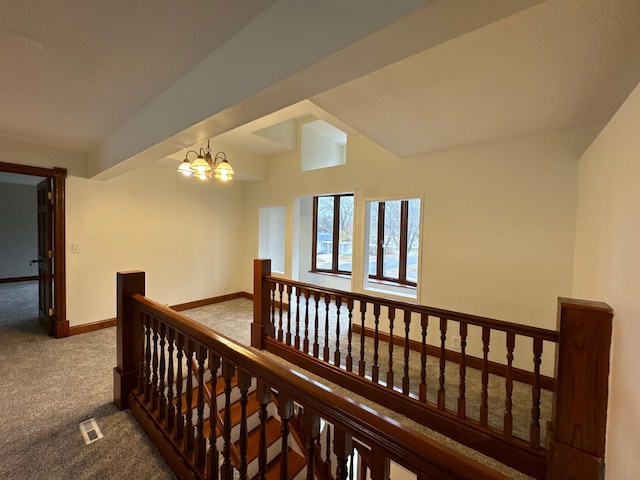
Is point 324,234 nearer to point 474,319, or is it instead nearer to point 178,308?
point 178,308

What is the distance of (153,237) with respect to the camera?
4242 millimetres

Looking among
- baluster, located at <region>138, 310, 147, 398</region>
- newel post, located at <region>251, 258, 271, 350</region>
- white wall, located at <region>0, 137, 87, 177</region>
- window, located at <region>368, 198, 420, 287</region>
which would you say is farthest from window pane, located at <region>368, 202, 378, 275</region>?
white wall, located at <region>0, 137, 87, 177</region>

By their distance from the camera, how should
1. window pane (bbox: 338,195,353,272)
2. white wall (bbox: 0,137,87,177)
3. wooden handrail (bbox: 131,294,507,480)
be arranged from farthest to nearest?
window pane (bbox: 338,195,353,272), white wall (bbox: 0,137,87,177), wooden handrail (bbox: 131,294,507,480)

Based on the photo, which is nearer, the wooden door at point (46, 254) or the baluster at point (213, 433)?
the baluster at point (213, 433)

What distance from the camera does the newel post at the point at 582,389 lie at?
130 centimetres

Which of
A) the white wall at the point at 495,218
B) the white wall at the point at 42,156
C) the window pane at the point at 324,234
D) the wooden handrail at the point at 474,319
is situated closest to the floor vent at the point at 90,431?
the wooden handrail at the point at 474,319

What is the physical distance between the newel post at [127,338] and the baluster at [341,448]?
1.86m

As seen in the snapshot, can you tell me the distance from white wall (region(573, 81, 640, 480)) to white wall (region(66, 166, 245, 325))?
16.2ft

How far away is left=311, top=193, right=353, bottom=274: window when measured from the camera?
5543mm

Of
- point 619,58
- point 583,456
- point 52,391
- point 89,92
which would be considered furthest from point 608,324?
point 52,391

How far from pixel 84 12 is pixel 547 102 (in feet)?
9.18

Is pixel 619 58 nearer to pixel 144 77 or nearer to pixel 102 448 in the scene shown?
pixel 144 77

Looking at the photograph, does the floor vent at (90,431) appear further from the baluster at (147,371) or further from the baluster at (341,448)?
the baluster at (341,448)

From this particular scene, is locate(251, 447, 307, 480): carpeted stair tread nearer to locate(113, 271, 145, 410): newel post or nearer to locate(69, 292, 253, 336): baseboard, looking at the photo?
locate(113, 271, 145, 410): newel post
